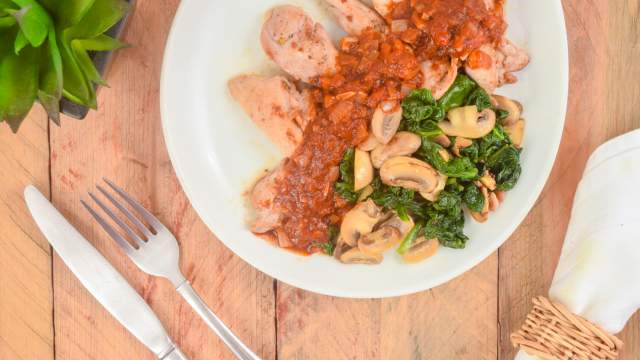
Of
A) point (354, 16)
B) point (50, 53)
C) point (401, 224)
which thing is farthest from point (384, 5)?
point (50, 53)

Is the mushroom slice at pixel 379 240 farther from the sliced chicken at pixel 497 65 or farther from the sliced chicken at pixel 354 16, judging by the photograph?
the sliced chicken at pixel 354 16

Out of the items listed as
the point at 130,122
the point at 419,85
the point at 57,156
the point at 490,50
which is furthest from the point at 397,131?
the point at 57,156

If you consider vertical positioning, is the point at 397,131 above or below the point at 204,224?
above

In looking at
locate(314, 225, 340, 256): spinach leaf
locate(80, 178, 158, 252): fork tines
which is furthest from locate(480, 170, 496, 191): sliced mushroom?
locate(80, 178, 158, 252): fork tines

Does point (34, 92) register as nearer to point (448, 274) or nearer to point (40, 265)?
point (40, 265)

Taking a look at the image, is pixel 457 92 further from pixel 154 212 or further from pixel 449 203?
pixel 154 212
